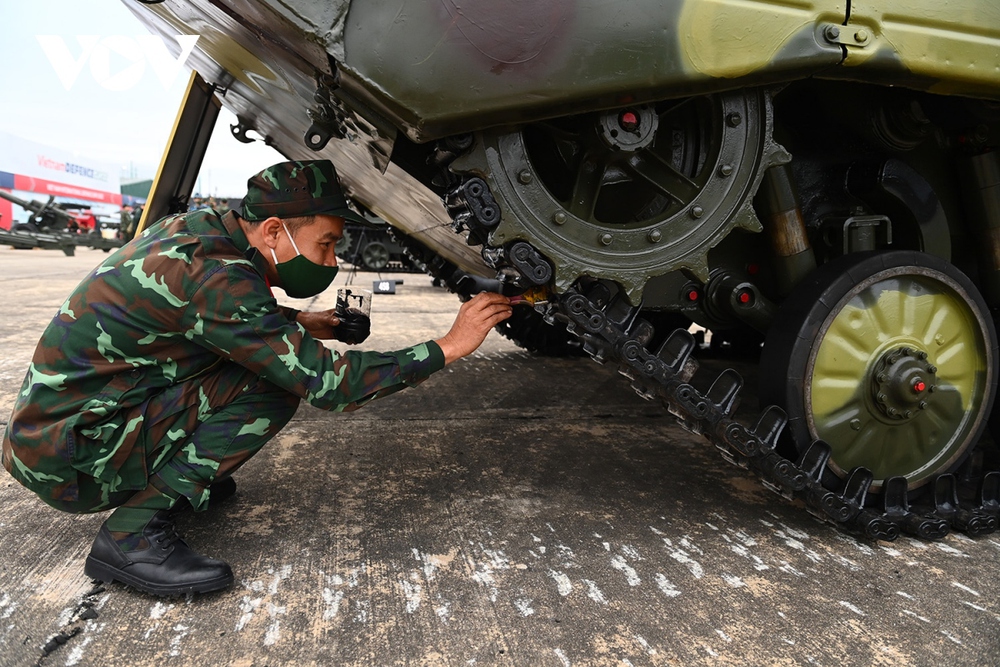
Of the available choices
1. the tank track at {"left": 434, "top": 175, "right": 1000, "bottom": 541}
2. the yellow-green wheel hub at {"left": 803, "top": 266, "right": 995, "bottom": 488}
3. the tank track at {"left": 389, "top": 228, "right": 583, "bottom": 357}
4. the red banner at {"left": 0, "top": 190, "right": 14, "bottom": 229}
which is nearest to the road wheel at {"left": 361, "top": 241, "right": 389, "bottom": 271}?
the tank track at {"left": 389, "top": 228, "right": 583, "bottom": 357}

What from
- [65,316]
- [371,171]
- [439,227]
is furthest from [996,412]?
[65,316]

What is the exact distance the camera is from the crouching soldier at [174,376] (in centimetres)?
202

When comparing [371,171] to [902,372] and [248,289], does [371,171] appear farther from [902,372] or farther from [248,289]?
[902,372]

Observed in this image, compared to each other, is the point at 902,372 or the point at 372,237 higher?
the point at 902,372

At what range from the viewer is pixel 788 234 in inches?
102

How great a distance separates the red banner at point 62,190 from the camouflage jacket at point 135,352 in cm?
3580

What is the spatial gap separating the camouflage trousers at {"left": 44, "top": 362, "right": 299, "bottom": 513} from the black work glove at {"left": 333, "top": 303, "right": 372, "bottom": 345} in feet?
1.96

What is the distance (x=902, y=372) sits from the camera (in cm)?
→ 247

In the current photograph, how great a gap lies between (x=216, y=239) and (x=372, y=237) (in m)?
11.8

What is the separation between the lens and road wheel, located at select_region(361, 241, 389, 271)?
1377 cm

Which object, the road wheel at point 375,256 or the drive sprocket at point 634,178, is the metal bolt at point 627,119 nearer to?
the drive sprocket at point 634,178

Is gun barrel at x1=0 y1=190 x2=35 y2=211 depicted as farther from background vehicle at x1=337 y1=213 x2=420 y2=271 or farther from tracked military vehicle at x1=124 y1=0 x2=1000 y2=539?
tracked military vehicle at x1=124 y1=0 x2=1000 y2=539

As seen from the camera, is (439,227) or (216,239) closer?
(216,239)

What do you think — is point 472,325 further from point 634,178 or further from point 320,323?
point 320,323
